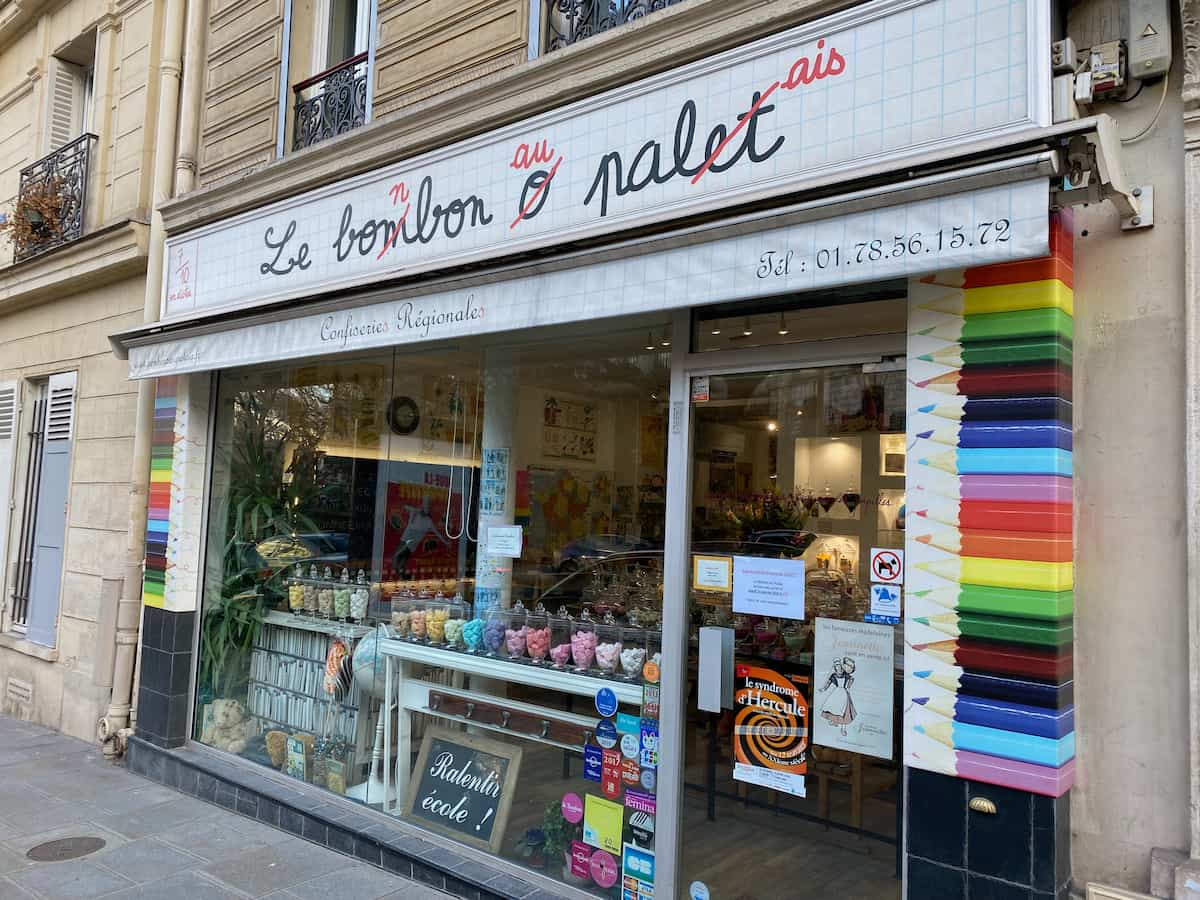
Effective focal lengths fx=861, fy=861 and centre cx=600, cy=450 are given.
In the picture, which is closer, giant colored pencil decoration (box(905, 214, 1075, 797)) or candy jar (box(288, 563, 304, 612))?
giant colored pencil decoration (box(905, 214, 1075, 797))

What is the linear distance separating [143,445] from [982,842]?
6516mm

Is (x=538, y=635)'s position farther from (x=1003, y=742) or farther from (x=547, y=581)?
(x=1003, y=742)

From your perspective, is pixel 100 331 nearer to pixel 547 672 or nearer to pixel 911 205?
pixel 547 672

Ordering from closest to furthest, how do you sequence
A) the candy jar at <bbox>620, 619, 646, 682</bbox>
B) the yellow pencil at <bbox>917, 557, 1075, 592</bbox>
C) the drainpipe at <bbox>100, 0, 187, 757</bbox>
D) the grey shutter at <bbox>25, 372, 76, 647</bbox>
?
the yellow pencil at <bbox>917, 557, 1075, 592</bbox>
the candy jar at <bbox>620, 619, 646, 682</bbox>
the drainpipe at <bbox>100, 0, 187, 757</bbox>
the grey shutter at <bbox>25, 372, 76, 647</bbox>

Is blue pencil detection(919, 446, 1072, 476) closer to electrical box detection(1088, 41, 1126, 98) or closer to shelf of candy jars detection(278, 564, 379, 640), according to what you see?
electrical box detection(1088, 41, 1126, 98)

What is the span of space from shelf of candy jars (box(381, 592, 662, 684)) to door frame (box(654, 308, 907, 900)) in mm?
193

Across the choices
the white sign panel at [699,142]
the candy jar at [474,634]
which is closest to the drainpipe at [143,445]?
the white sign panel at [699,142]

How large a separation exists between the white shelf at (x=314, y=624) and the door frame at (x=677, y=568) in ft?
8.09

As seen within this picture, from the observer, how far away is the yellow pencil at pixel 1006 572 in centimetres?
285

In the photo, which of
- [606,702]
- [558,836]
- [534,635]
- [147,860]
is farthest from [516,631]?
[147,860]

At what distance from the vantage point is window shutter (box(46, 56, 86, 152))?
8969mm

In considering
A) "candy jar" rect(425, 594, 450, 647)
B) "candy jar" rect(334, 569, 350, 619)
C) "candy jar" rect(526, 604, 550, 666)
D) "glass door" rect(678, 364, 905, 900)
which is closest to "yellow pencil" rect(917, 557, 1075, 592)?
"glass door" rect(678, 364, 905, 900)

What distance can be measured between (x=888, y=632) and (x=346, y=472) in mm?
3979

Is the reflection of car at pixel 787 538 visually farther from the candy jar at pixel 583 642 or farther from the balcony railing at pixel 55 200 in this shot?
the balcony railing at pixel 55 200
